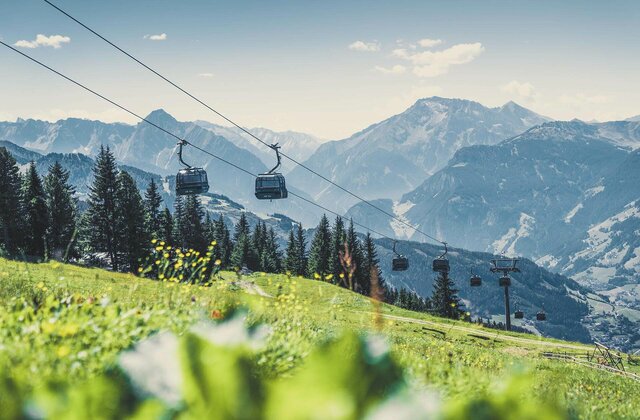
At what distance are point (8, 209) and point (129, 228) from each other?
15447 mm

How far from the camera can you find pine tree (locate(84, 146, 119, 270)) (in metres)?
74.0

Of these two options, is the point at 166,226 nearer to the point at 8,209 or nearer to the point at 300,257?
the point at 8,209

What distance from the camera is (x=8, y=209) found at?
65.4 meters

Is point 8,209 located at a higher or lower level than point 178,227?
higher

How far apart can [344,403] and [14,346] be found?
3551 mm

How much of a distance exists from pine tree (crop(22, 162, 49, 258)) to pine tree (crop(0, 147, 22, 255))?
125 centimetres

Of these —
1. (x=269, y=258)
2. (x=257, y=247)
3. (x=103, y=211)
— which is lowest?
(x=269, y=258)

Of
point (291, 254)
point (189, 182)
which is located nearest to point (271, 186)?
point (189, 182)

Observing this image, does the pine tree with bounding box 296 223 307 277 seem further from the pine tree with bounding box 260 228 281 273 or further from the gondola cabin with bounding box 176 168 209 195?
the gondola cabin with bounding box 176 168 209 195

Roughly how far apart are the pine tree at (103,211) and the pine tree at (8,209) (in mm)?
9601

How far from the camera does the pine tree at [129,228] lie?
74.3 metres

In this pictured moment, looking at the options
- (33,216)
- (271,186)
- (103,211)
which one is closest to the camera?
(271,186)

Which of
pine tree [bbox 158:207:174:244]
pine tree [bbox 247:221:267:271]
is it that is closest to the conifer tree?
pine tree [bbox 158:207:174:244]

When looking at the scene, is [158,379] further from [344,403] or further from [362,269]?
[362,269]
